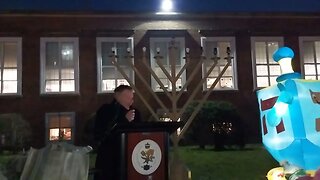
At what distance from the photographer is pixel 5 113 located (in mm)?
5812

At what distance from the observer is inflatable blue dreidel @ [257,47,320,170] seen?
7.99 ft

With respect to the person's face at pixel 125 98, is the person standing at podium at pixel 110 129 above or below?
below

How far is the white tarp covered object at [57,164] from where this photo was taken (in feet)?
6.39

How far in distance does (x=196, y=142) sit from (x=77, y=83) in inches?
82.3

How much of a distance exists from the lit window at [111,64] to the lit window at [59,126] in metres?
0.68

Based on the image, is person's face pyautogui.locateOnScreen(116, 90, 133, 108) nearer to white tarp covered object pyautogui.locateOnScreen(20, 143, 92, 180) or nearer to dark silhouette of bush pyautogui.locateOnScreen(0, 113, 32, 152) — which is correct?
white tarp covered object pyautogui.locateOnScreen(20, 143, 92, 180)

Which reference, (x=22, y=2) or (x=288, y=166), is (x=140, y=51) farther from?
(x=288, y=166)

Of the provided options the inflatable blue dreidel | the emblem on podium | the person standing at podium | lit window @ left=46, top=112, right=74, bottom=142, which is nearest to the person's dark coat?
the person standing at podium

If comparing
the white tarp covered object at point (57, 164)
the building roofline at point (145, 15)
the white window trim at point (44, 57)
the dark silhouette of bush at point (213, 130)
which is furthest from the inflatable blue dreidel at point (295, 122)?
the white window trim at point (44, 57)

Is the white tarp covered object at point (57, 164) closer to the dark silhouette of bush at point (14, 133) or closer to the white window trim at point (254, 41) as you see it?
the dark silhouette of bush at point (14, 133)

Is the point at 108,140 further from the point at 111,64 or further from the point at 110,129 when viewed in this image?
the point at 111,64

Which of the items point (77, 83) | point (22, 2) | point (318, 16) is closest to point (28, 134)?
point (77, 83)

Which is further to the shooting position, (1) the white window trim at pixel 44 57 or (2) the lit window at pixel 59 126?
(1) the white window trim at pixel 44 57

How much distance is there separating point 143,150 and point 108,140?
0.77 ft
